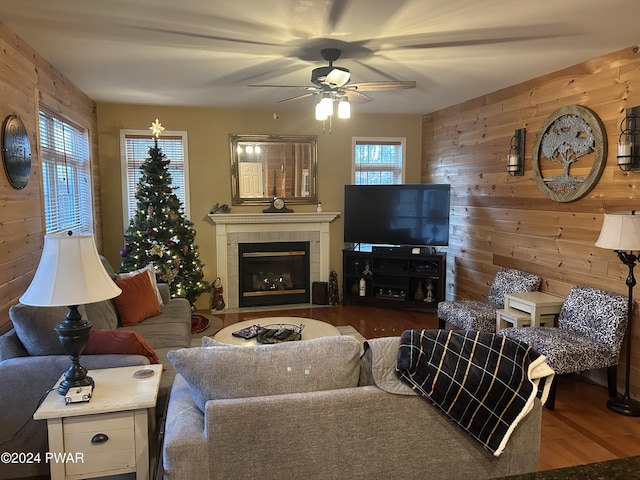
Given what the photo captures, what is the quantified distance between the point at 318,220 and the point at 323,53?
297 cm

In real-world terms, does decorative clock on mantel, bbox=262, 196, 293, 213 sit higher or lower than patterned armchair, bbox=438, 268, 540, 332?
higher

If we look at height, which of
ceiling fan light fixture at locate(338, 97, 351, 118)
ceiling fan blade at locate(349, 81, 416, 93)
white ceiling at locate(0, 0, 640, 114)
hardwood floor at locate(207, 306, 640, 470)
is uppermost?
white ceiling at locate(0, 0, 640, 114)

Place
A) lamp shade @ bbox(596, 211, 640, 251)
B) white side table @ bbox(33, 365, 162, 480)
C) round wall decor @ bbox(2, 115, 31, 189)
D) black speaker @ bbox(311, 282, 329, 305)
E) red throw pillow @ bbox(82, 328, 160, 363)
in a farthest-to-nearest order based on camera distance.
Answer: black speaker @ bbox(311, 282, 329, 305) < lamp shade @ bbox(596, 211, 640, 251) < round wall decor @ bbox(2, 115, 31, 189) < red throw pillow @ bbox(82, 328, 160, 363) < white side table @ bbox(33, 365, 162, 480)

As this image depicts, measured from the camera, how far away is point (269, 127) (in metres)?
6.03

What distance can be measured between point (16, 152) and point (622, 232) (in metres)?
4.08

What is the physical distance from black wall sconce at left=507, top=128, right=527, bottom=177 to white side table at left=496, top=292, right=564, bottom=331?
3.94 feet

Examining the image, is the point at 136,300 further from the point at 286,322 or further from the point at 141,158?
the point at 141,158

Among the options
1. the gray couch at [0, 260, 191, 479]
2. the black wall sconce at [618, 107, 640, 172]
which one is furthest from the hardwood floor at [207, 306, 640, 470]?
the gray couch at [0, 260, 191, 479]

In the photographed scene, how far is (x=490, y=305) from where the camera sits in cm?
457

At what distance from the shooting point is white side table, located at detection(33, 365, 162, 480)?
1947 mm

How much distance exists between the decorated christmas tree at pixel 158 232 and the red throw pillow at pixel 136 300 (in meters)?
1.05

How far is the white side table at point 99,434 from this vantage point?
6.39 ft

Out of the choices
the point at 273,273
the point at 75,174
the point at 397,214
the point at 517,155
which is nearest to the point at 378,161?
the point at 397,214

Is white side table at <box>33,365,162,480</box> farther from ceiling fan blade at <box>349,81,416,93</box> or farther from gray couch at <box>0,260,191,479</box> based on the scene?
ceiling fan blade at <box>349,81,416,93</box>
